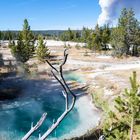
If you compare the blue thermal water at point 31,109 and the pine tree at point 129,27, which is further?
the pine tree at point 129,27

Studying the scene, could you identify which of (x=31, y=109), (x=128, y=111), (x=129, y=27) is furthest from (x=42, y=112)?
(x=129, y=27)

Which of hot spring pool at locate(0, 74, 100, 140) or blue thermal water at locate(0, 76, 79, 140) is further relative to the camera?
blue thermal water at locate(0, 76, 79, 140)

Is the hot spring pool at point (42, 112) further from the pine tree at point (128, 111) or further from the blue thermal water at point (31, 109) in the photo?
the pine tree at point (128, 111)

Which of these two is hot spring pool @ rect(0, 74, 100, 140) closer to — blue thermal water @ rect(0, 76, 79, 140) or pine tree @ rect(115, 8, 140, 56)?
blue thermal water @ rect(0, 76, 79, 140)

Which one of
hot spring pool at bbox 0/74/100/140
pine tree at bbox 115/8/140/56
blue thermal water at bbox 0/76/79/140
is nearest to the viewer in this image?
hot spring pool at bbox 0/74/100/140

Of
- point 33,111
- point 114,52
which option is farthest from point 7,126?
point 114,52

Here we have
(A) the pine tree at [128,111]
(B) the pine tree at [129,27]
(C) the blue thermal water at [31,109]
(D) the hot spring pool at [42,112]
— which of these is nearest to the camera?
(A) the pine tree at [128,111]

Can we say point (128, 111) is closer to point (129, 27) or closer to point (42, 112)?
point (42, 112)

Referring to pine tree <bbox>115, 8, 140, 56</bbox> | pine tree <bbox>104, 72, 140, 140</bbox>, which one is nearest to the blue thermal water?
→ pine tree <bbox>104, 72, 140, 140</bbox>

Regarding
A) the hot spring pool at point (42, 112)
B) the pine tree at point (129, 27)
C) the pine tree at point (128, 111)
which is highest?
the pine tree at point (129, 27)

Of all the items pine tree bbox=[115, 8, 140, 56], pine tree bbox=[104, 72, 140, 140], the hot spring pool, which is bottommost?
the hot spring pool

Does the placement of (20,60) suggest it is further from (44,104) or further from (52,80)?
(44,104)

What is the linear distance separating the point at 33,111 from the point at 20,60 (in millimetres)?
31350

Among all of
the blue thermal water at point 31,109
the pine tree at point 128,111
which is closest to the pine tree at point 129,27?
the blue thermal water at point 31,109
